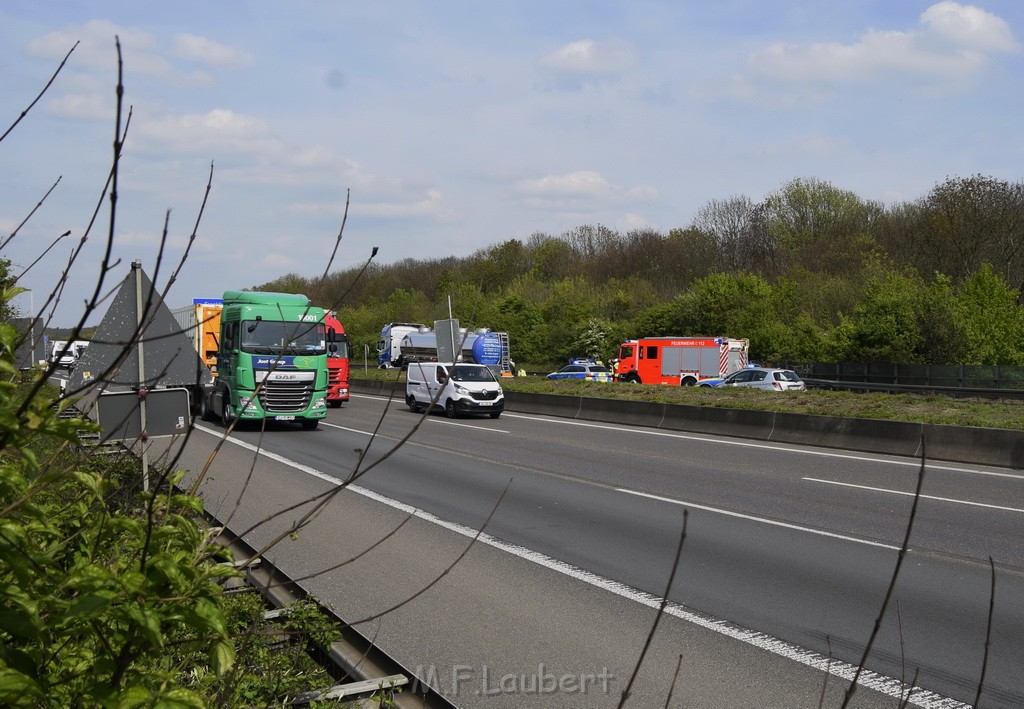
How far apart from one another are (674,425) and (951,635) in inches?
760

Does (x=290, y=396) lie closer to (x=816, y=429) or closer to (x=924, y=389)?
(x=816, y=429)

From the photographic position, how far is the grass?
2095 centimetres

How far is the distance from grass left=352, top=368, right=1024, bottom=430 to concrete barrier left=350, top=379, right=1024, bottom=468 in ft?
2.00

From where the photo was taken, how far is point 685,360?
50281 millimetres

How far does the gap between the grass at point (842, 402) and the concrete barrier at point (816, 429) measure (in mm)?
611

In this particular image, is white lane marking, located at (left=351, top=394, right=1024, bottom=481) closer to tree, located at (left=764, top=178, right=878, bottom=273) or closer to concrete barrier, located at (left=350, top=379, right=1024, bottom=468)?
concrete barrier, located at (left=350, top=379, right=1024, bottom=468)

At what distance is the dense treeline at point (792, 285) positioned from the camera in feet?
167

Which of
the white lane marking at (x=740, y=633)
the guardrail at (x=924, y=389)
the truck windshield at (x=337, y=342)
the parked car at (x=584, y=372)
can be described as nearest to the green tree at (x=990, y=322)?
the guardrail at (x=924, y=389)

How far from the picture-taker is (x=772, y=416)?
76.4 feet

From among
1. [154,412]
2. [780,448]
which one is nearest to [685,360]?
[780,448]

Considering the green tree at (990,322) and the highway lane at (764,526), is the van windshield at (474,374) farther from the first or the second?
the green tree at (990,322)

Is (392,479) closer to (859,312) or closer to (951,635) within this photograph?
(951,635)

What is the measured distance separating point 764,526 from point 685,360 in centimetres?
3930

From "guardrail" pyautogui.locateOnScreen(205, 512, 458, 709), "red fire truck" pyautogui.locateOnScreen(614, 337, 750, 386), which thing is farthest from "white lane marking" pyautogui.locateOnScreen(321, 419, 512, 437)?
"red fire truck" pyautogui.locateOnScreen(614, 337, 750, 386)
